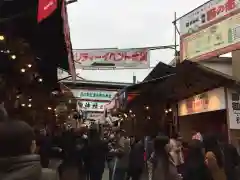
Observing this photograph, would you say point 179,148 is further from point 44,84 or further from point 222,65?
point 44,84

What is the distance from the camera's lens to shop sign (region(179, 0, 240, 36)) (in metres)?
11.7

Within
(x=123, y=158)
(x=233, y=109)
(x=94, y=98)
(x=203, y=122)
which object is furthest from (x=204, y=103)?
(x=94, y=98)

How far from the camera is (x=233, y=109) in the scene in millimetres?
11219

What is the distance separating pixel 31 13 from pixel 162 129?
8.29m

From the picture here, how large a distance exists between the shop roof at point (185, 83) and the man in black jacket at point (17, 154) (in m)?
9.38

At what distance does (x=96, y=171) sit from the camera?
11570 mm

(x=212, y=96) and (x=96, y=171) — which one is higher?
(x=212, y=96)

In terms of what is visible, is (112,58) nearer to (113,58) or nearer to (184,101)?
(113,58)

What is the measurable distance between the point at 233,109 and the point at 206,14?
3548 millimetres

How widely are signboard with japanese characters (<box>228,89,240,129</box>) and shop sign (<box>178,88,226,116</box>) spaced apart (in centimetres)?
21

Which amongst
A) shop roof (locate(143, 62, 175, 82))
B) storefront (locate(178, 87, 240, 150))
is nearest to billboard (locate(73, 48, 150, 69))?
storefront (locate(178, 87, 240, 150))

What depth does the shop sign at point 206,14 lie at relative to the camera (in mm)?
11740

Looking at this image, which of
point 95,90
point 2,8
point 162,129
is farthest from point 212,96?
point 95,90

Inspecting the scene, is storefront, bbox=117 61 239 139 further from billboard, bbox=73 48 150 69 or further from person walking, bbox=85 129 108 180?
Answer: billboard, bbox=73 48 150 69
